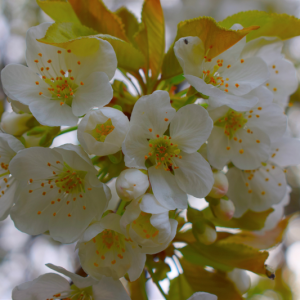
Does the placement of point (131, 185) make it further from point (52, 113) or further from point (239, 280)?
point (239, 280)

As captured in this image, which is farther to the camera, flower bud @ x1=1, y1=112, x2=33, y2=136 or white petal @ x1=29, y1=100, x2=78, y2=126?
flower bud @ x1=1, y1=112, x2=33, y2=136

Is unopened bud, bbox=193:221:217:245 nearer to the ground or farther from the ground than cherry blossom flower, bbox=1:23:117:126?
nearer to the ground

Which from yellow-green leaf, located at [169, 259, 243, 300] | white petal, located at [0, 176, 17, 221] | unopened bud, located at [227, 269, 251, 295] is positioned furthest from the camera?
unopened bud, located at [227, 269, 251, 295]

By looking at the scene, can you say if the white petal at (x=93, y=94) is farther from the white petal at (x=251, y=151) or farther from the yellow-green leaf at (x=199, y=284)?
the yellow-green leaf at (x=199, y=284)

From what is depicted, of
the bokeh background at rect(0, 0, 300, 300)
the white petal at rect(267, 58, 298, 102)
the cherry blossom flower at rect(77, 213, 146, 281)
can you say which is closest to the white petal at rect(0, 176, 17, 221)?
the cherry blossom flower at rect(77, 213, 146, 281)

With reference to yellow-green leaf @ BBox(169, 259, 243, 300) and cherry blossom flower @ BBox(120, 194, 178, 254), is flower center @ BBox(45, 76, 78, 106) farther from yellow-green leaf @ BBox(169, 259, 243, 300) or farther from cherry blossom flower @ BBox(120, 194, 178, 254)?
yellow-green leaf @ BBox(169, 259, 243, 300)

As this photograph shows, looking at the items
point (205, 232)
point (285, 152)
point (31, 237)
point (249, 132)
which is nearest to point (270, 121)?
point (249, 132)

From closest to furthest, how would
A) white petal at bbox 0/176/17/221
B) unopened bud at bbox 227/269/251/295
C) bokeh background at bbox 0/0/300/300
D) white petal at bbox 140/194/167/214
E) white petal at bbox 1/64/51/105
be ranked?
white petal at bbox 140/194/167/214
white petal at bbox 1/64/51/105
white petal at bbox 0/176/17/221
unopened bud at bbox 227/269/251/295
bokeh background at bbox 0/0/300/300
